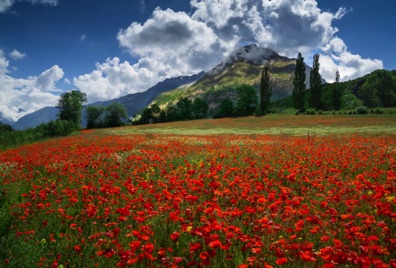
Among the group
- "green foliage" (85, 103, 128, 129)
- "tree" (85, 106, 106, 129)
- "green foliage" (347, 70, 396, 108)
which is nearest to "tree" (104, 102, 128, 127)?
"green foliage" (85, 103, 128, 129)

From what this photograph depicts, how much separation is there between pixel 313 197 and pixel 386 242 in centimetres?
216

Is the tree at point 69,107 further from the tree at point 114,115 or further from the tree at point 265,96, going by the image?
the tree at point 265,96

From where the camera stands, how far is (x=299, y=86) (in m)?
83.9

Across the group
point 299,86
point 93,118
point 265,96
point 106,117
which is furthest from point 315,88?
point 93,118

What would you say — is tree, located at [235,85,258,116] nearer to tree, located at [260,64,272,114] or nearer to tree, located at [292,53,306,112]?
tree, located at [260,64,272,114]

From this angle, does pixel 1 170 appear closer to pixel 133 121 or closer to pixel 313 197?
pixel 313 197

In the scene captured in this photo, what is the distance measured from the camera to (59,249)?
13.2 feet

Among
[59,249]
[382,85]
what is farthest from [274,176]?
[382,85]

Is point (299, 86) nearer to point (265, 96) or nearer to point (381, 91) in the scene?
point (265, 96)

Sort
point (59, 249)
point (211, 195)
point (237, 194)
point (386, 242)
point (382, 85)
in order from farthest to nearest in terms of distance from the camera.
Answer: point (382, 85) < point (211, 195) < point (237, 194) < point (59, 249) < point (386, 242)

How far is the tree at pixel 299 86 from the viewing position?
8175 cm

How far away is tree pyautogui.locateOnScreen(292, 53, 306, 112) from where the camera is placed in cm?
8175

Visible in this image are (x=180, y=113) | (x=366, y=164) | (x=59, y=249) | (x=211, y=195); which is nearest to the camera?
(x=59, y=249)

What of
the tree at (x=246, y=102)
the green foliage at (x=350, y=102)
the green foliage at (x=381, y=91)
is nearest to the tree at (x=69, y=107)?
the tree at (x=246, y=102)
